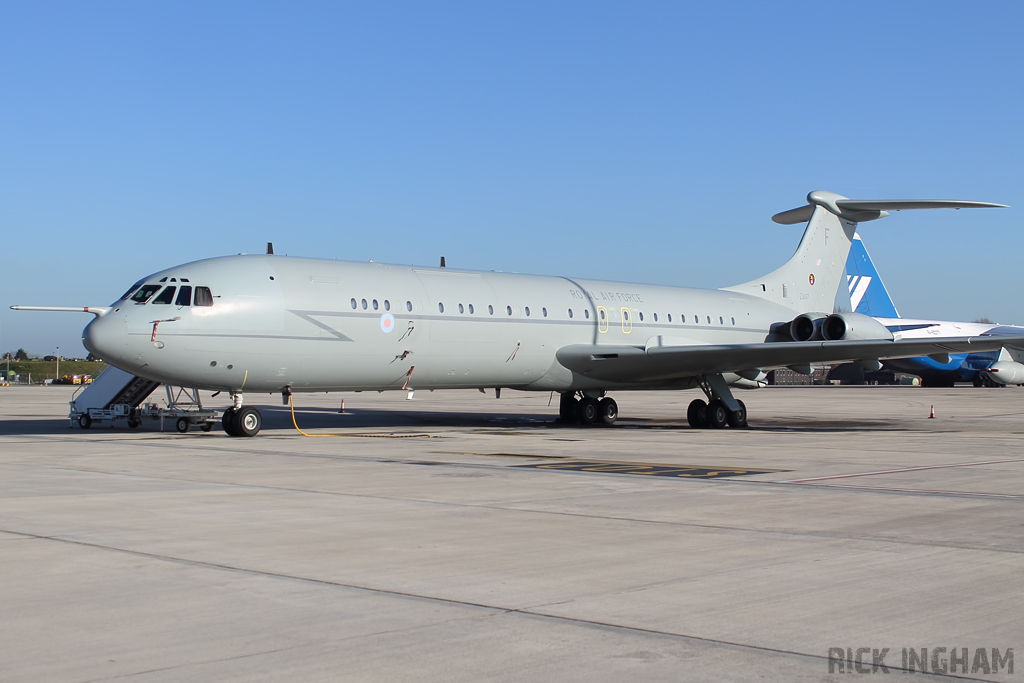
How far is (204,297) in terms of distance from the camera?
20062 mm

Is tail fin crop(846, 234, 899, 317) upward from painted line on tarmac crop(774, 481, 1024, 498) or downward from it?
upward

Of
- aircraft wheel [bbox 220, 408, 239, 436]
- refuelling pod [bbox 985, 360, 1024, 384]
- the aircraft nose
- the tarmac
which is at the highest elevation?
refuelling pod [bbox 985, 360, 1024, 384]

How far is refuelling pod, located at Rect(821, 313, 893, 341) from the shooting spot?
28.6m

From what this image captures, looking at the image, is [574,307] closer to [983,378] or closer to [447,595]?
[447,595]

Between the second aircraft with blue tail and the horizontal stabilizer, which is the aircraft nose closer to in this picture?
the horizontal stabilizer

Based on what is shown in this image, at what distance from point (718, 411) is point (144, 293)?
15230 mm

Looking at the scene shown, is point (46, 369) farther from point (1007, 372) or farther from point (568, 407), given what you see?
point (568, 407)

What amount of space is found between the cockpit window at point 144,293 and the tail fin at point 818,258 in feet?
64.6

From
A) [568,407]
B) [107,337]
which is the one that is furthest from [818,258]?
[107,337]

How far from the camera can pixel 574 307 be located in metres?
26.9

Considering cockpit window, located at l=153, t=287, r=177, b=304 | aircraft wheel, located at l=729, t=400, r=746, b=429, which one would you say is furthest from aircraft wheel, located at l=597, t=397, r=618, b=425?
cockpit window, located at l=153, t=287, r=177, b=304

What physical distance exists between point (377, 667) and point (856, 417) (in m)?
30.6

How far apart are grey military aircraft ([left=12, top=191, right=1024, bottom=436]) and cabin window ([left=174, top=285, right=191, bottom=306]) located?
0.8 inches

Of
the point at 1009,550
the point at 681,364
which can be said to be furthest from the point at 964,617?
the point at 681,364
